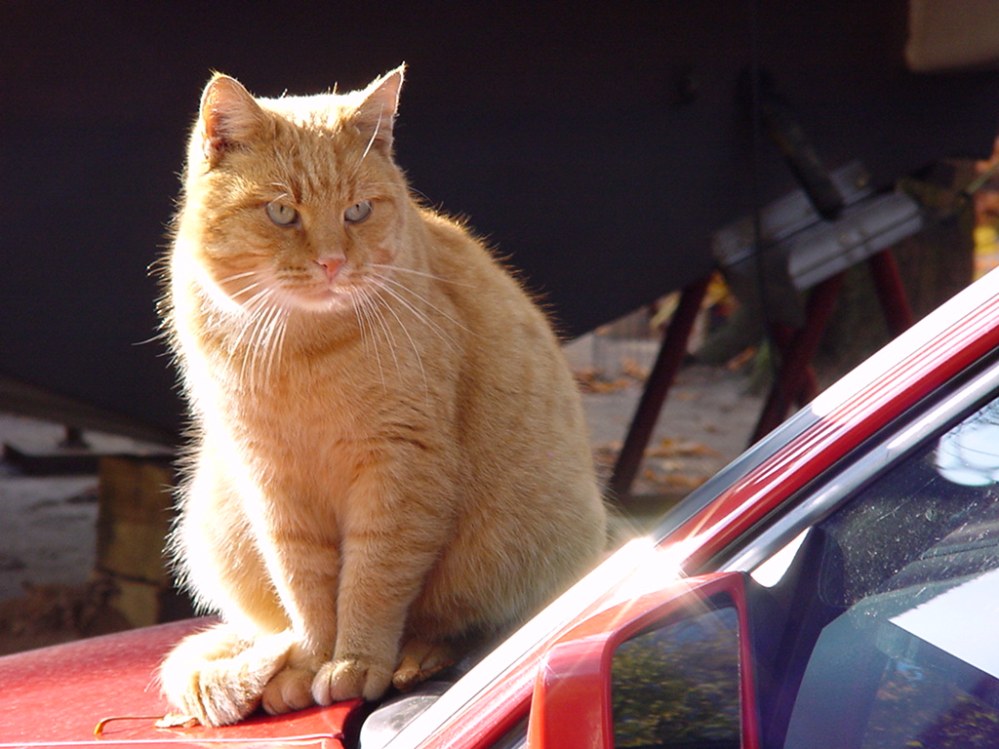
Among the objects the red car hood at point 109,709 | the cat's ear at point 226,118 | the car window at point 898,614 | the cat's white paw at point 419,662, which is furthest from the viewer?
the cat's ear at point 226,118

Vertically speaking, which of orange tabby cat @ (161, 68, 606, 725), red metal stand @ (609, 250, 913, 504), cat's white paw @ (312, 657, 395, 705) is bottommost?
red metal stand @ (609, 250, 913, 504)

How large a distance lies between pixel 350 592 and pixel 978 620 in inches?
46.1

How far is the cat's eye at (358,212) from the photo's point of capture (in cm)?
216

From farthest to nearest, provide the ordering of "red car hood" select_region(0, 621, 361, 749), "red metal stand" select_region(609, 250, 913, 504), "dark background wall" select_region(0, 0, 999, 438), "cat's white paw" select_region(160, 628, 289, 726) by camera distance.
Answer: "red metal stand" select_region(609, 250, 913, 504)
"dark background wall" select_region(0, 0, 999, 438)
"cat's white paw" select_region(160, 628, 289, 726)
"red car hood" select_region(0, 621, 361, 749)

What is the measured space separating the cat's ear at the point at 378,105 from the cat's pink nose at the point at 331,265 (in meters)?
0.28

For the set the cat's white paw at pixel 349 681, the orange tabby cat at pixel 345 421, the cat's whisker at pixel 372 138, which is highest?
the cat's whisker at pixel 372 138

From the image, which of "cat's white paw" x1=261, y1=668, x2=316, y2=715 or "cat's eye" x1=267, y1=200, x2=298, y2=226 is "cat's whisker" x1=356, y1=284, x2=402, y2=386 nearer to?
"cat's eye" x1=267, y1=200, x2=298, y2=226

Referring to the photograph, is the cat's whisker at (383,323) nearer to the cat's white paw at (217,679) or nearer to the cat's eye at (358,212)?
the cat's eye at (358,212)

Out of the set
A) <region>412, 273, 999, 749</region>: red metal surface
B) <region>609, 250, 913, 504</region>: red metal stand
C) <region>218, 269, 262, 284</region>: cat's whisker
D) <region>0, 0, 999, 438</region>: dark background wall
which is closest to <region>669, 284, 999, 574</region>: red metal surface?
<region>412, 273, 999, 749</region>: red metal surface

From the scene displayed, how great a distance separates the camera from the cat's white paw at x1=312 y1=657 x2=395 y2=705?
1866 millimetres

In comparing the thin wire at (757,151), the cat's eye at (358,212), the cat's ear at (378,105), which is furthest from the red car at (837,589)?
the thin wire at (757,151)

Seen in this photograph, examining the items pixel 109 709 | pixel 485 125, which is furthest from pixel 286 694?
pixel 485 125

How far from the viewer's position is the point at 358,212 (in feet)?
7.13

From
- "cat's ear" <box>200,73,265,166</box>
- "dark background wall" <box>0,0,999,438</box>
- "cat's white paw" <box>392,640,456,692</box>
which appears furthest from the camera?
"dark background wall" <box>0,0,999,438</box>
